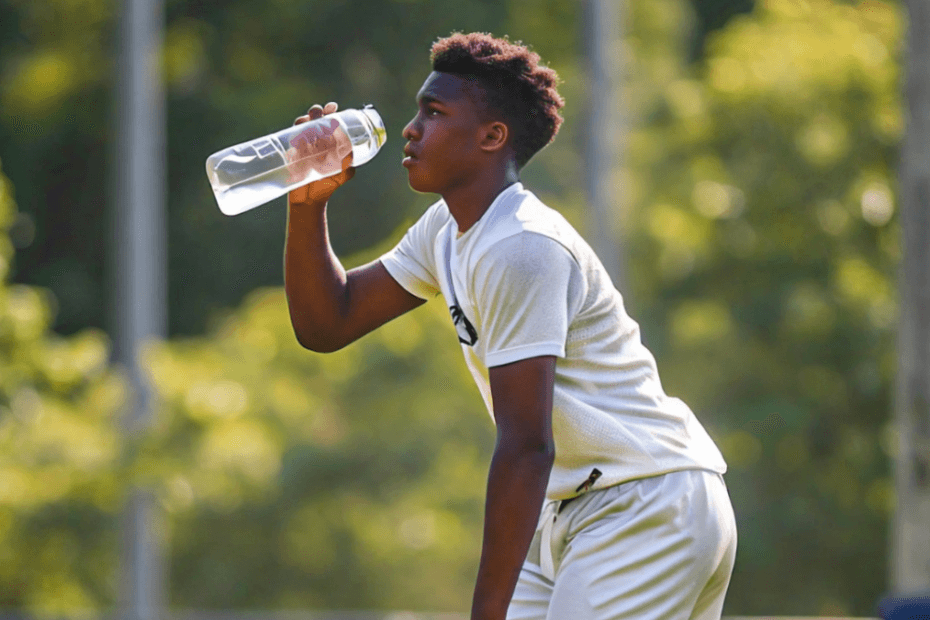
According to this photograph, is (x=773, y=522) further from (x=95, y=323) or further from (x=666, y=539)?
(x=95, y=323)

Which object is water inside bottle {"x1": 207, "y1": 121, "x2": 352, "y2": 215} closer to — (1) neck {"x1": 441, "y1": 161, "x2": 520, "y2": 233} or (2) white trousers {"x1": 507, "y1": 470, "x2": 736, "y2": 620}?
(1) neck {"x1": 441, "y1": 161, "x2": 520, "y2": 233}

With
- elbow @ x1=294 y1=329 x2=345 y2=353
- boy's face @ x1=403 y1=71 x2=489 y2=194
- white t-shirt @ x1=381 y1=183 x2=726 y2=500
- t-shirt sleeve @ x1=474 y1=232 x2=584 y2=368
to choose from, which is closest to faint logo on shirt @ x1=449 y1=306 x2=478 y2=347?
white t-shirt @ x1=381 y1=183 x2=726 y2=500

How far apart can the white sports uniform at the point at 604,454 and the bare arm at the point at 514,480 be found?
0.35 ft

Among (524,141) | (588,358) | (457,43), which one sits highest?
(457,43)

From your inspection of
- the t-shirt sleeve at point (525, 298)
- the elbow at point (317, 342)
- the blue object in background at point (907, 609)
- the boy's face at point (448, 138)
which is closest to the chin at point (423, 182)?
the boy's face at point (448, 138)

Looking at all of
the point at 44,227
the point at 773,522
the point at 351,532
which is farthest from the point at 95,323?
the point at 773,522

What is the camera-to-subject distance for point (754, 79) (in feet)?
30.9

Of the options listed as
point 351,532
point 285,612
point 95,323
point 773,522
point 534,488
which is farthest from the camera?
point 95,323

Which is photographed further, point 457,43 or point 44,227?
point 44,227

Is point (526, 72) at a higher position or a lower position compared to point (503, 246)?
higher

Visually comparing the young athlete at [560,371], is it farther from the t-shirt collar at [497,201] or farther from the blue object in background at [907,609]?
the blue object in background at [907,609]

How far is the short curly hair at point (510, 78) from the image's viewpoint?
2770mm

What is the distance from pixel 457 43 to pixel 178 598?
1010cm

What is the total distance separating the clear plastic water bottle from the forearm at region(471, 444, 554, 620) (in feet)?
2.70
